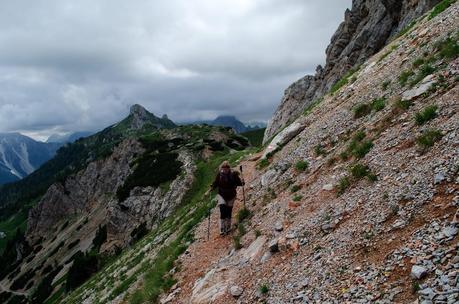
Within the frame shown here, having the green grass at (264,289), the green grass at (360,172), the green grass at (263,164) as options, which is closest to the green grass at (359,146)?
the green grass at (360,172)

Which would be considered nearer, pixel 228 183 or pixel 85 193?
pixel 228 183

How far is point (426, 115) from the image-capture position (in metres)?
15.5

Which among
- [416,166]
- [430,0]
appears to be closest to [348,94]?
[416,166]

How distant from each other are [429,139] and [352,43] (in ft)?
173

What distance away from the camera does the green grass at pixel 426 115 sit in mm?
15352

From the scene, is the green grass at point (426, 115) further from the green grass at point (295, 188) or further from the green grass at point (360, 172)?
the green grass at point (295, 188)

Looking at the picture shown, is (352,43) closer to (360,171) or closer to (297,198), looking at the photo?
(297,198)

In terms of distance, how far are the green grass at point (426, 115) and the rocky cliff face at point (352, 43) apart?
3596 cm

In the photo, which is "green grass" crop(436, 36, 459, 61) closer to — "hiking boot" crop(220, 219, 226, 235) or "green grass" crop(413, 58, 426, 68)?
"green grass" crop(413, 58, 426, 68)

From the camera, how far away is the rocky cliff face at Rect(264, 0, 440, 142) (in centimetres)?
5525

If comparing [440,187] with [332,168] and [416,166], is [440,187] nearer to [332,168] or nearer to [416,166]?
[416,166]

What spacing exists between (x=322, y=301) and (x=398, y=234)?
307cm

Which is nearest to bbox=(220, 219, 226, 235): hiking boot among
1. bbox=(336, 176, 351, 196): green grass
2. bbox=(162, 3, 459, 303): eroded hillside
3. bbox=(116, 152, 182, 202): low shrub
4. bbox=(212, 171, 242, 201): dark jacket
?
bbox=(162, 3, 459, 303): eroded hillside

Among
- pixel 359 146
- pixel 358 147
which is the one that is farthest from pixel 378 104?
pixel 358 147
